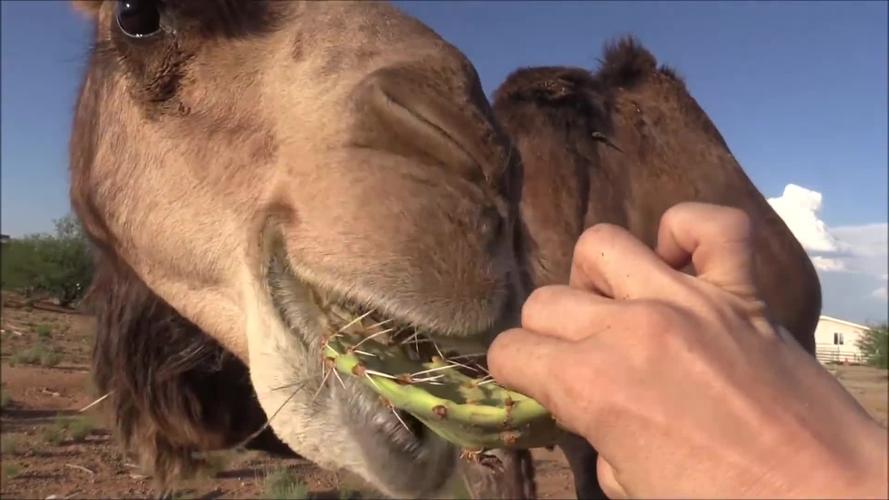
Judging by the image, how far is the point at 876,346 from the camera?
103 feet

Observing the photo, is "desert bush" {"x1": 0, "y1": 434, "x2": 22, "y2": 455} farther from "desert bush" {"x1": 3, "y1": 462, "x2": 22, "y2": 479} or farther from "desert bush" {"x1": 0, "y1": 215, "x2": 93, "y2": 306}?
"desert bush" {"x1": 0, "y1": 215, "x2": 93, "y2": 306}

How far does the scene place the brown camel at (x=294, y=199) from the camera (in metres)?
1.81

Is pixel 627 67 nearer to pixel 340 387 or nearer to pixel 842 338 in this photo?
pixel 340 387

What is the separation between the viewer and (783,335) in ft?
3.61

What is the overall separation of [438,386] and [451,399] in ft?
0.26

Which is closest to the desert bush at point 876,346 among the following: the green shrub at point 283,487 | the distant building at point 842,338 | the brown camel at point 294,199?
the distant building at point 842,338

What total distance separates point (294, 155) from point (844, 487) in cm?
164

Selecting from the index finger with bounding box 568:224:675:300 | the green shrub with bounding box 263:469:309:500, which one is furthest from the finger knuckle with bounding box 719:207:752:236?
the green shrub with bounding box 263:469:309:500

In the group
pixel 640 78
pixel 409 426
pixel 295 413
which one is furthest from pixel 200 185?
pixel 640 78

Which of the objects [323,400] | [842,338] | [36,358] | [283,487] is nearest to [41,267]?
[36,358]

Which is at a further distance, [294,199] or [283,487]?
[283,487]

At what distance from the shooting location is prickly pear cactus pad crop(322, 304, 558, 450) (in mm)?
1407

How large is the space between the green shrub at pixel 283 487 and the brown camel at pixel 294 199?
4.59 m

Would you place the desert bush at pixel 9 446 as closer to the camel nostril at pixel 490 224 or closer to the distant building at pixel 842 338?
the camel nostril at pixel 490 224
